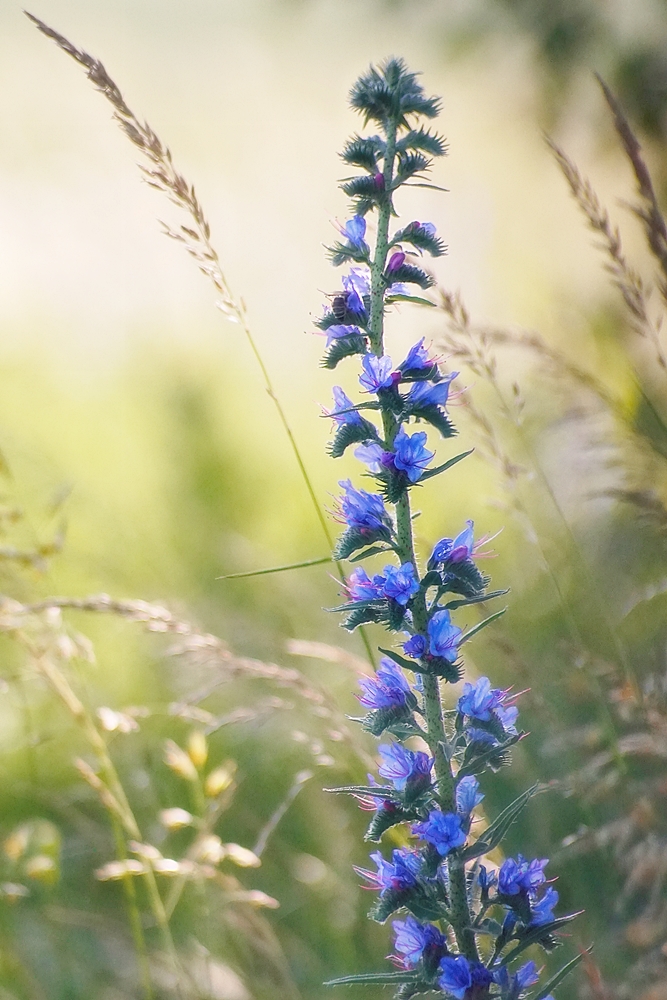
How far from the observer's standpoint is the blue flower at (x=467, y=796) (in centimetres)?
165

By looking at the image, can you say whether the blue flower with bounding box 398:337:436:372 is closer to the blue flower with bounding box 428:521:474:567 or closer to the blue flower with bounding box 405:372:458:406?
the blue flower with bounding box 405:372:458:406

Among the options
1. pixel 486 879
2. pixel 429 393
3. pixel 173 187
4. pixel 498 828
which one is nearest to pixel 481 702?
pixel 498 828

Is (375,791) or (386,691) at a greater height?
(386,691)

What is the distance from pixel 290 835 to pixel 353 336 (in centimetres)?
271

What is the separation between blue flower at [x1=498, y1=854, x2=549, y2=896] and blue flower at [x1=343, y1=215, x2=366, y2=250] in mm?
1124

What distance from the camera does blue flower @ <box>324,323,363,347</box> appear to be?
173cm

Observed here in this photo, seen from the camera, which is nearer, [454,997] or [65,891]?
[454,997]

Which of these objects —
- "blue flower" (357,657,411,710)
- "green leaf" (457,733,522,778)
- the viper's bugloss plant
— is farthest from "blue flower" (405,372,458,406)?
"green leaf" (457,733,522,778)

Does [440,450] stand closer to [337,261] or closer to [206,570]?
[206,570]

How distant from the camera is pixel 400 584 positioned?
156 centimetres

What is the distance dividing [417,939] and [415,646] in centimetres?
48

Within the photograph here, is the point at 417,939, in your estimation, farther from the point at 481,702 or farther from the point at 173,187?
the point at 173,187

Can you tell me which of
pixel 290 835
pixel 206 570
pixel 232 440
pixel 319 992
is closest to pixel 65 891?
pixel 290 835

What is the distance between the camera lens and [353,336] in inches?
67.7
